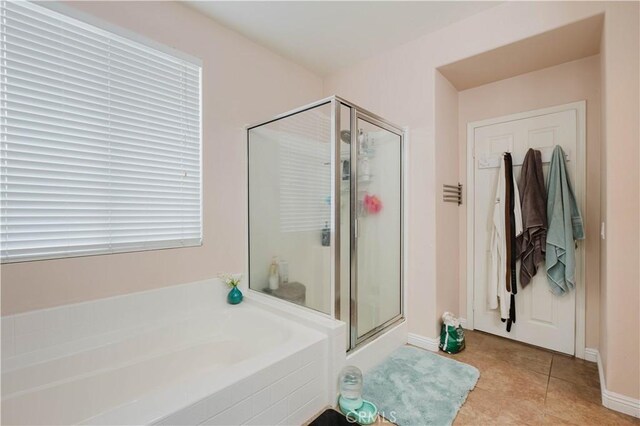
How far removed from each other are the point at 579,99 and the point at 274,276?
2.77m

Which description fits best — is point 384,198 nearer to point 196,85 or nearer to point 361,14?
point 361,14

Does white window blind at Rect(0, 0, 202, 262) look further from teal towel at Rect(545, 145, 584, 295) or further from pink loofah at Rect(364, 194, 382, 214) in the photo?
teal towel at Rect(545, 145, 584, 295)

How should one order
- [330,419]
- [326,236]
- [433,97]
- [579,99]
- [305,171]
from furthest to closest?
[433,97], [579,99], [305,171], [326,236], [330,419]

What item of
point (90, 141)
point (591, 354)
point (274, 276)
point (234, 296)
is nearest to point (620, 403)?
point (591, 354)

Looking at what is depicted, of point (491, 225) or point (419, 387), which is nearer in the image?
point (419, 387)

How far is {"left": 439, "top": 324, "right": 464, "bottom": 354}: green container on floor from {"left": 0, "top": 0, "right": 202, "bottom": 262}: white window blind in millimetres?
2106

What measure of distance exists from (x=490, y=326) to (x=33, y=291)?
3337 mm

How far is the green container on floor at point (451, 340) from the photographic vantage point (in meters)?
2.25

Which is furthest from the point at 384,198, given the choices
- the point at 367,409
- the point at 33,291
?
the point at 33,291

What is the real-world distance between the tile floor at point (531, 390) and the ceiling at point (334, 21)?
8.58ft

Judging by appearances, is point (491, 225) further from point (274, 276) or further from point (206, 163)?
point (206, 163)

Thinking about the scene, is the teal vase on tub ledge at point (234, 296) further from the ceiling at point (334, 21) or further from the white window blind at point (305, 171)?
the ceiling at point (334, 21)

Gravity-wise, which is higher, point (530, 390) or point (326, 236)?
point (326, 236)

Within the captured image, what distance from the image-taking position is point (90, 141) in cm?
160
